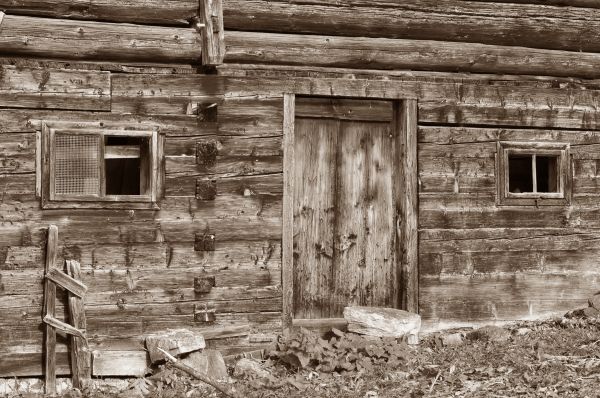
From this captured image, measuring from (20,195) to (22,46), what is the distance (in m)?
1.31

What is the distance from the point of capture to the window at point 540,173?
10.2 metres

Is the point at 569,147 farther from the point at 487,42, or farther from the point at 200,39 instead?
the point at 200,39

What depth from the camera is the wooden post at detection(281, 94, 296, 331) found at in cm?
937

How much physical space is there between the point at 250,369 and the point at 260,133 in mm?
2205

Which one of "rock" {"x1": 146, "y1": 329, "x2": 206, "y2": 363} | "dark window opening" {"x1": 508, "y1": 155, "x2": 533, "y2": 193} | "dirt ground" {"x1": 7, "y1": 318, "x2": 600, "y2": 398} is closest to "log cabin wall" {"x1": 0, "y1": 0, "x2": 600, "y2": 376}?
"rock" {"x1": 146, "y1": 329, "x2": 206, "y2": 363}

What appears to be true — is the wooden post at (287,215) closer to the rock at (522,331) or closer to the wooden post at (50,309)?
the wooden post at (50,309)

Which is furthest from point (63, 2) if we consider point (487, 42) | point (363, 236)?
point (487, 42)

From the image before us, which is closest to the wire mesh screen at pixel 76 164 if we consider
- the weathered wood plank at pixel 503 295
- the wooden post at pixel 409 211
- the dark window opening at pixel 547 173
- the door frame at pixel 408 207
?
the door frame at pixel 408 207

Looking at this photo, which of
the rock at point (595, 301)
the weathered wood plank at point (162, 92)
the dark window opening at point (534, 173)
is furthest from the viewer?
the dark window opening at point (534, 173)

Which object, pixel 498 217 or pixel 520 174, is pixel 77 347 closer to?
pixel 498 217

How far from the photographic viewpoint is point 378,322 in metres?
9.40

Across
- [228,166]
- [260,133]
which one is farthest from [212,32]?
[228,166]

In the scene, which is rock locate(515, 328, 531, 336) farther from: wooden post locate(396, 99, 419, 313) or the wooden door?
the wooden door

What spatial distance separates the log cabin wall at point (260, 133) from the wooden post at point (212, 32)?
92mm
